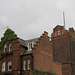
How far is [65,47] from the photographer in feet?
171

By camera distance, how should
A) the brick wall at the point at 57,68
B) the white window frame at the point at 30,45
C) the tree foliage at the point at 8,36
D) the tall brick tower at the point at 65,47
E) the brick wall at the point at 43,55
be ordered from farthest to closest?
the tall brick tower at the point at 65,47 → the brick wall at the point at 57,68 → the tree foliage at the point at 8,36 → the white window frame at the point at 30,45 → the brick wall at the point at 43,55

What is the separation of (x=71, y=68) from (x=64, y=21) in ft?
62.4

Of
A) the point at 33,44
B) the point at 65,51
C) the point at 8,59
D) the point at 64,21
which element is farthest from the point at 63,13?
the point at 8,59

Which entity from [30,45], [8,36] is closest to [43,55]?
[30,45]

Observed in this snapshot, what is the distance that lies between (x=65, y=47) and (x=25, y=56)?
58.2 ft

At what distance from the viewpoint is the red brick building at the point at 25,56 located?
123 feet

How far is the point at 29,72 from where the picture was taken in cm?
3575

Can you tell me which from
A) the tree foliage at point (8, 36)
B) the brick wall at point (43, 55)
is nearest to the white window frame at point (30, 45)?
the brick wall at point (43, 55)

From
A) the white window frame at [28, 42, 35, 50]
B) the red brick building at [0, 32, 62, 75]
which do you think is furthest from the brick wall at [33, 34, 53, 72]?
the white window frame at [28, 42, 35, 50]

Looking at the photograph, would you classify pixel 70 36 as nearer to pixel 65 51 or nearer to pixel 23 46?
pixel 65 51

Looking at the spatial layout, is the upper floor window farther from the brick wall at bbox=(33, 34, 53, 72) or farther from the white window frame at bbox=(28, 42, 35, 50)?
the brick wall at bbox=(33, 34, 53, 72)

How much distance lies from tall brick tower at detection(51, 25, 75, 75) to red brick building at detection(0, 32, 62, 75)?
837cm

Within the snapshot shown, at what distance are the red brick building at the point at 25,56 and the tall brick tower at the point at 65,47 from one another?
8.37 meters

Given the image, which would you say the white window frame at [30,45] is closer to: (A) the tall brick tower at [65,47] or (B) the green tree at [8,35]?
(B) the green tree at [8,35]
